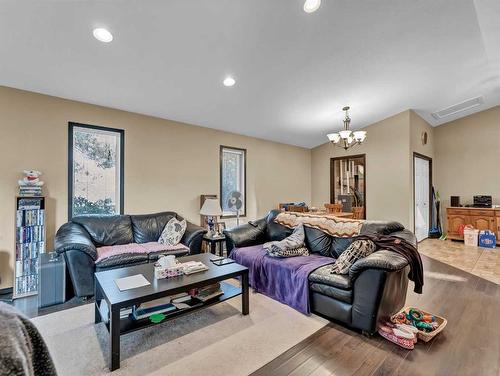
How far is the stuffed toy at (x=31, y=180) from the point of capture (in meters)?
3.06

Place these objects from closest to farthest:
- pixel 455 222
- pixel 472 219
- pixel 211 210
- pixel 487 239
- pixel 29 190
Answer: pixel 29 190 < pixel 211 210 < pixel 487 239 < pixel 472 219 < pixel 455 222

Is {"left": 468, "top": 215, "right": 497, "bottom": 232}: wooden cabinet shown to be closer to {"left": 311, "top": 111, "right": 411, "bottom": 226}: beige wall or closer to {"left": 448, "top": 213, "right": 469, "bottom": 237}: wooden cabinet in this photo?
{"left": 448, "top": 213, "right": 469, "bottom": 237}: wooden cabinet

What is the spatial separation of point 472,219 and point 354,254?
17.5ft

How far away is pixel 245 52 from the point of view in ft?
9.64

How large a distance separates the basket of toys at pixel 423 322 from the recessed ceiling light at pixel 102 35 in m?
3.81

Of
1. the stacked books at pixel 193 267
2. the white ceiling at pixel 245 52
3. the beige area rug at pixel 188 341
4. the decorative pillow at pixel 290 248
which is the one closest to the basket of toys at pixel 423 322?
the beige area rug at pixel 188 341

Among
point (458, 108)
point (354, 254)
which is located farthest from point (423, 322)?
point (458, 108)

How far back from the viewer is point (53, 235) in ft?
11.3

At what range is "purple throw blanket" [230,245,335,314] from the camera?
2635 mm

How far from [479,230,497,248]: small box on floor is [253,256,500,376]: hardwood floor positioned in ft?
11.8

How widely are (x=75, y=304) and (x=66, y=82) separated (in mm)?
2638

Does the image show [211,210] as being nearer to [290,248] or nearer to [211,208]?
[211,208]

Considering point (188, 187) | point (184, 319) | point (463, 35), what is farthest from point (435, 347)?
point (188, 187)

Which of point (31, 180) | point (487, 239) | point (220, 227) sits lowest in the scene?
point (487, 239)
